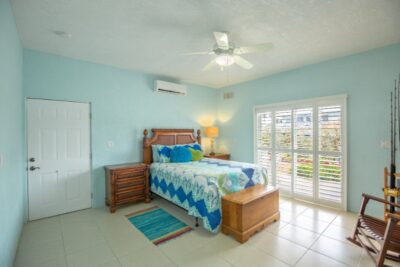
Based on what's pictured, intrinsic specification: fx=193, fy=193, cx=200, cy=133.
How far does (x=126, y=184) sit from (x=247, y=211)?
2.19 meters

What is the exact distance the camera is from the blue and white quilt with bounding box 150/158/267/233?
2578 mm

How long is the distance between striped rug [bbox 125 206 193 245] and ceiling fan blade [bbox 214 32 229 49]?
8.22ft

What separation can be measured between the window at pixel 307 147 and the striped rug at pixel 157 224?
241 centimetres

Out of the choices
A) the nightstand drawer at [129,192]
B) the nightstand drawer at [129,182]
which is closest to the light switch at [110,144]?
the nightstand drawer at [129,182]

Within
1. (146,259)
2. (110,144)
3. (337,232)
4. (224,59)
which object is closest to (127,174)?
(110,144)

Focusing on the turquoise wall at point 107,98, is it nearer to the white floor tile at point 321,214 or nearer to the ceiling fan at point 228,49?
the ceiling fan at point 228,49

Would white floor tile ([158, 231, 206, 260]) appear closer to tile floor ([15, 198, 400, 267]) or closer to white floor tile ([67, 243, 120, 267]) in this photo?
tile floor ([15, 198, 400, 267])

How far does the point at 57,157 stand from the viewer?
3189 millimetres

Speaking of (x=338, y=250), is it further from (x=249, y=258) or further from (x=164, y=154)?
(x=164, y=154)

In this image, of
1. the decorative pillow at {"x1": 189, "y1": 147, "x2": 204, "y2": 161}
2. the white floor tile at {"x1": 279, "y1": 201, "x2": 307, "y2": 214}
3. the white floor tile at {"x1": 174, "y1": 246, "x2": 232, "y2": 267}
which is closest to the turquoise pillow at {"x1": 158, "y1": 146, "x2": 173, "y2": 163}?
the decorative pillow at {"x1": 189, "y1": 147, "x2": 204, "y2": 161}

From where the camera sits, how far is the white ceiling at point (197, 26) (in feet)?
6.36

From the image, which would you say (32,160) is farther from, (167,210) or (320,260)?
(320,260)

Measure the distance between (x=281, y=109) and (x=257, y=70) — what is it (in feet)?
3.17

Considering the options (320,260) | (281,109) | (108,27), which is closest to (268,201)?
(320,260)
